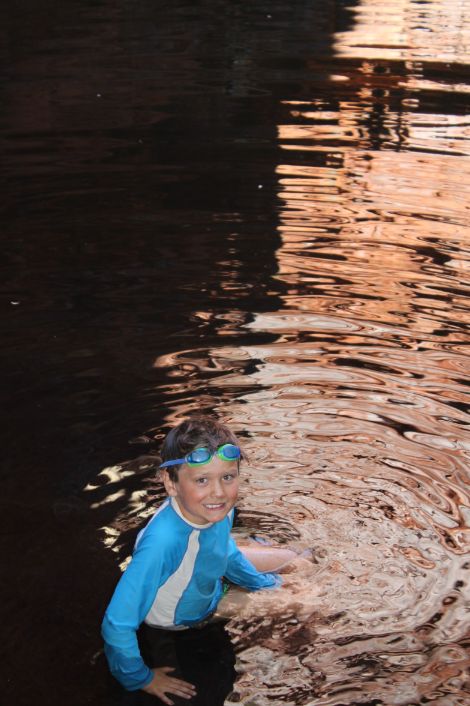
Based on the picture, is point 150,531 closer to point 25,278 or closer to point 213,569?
point 213,569

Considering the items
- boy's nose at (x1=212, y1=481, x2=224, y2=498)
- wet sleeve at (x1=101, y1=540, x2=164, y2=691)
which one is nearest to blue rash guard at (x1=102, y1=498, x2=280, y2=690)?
wet sleeve at (x1=101, y1=540, x2=164, y2=691)

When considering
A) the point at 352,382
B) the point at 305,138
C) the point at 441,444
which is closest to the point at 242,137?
the point at 305,138

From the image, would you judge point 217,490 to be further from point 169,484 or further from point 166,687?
point 166,687

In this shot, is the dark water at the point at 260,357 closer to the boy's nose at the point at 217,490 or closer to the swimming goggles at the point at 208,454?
the boy's nose at the point at 217,490

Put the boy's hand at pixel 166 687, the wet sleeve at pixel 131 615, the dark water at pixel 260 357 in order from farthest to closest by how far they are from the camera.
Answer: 1. the dark water at pixel 260 357
2. the boy's hand at pixel 166 687
3. the wet sleeve at pixel 131 615

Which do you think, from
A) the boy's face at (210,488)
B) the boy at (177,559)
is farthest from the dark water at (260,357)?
the boy's face at (210,488)

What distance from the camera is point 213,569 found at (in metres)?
3.15

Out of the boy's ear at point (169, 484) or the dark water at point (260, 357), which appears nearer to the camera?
the boy's ear at point (169, 484)

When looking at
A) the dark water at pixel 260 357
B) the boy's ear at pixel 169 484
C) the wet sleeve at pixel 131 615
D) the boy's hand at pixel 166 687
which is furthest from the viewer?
the dark water at pixel 260 357

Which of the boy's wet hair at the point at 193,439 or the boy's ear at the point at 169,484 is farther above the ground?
the boy's wet hair at the point at 193,439

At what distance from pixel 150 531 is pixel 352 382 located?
206 centimetres

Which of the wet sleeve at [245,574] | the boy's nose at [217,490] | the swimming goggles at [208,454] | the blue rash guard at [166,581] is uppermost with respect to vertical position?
the swimming goggles at [208,454]

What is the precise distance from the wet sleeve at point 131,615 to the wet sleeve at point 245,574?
0.45 metres

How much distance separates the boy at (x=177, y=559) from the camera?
288 cm
